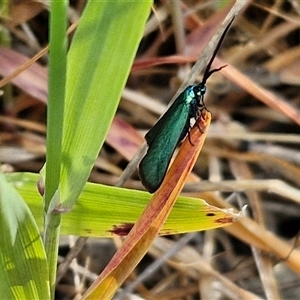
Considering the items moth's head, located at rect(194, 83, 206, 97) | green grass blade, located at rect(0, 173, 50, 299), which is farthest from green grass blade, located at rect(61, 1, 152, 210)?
moth's head, located at rect(194, 83, 206, 97)

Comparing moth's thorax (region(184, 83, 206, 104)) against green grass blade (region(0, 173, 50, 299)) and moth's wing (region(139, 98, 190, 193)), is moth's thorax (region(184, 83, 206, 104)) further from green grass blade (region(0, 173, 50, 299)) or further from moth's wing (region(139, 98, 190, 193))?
green grass blade (region(0, 173, 50, 299))

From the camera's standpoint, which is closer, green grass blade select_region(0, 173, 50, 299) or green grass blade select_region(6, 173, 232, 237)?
green grass blade select_region(0, 173, 50, 299)

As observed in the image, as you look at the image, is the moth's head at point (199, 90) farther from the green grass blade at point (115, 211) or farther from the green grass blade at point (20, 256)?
the green grass blade at point (20, 256)

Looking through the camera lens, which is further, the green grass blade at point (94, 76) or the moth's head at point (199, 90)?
the moth's head at point (199, 90)

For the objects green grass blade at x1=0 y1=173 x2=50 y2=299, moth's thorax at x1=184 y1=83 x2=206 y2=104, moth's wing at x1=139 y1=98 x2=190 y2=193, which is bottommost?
green grass blade at x1=0 y1=173 x2=50 y2=299

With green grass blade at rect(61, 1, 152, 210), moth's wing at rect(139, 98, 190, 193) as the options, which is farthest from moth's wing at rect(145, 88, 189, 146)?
green grass blade at rect(61, 1, 152, 210)

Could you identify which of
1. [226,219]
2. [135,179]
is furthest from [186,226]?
[135,179]

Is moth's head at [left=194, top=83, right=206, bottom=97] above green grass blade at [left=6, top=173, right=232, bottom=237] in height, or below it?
above

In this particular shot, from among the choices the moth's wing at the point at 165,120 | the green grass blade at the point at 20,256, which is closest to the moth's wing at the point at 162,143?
the moth's wing at the point at 165,120

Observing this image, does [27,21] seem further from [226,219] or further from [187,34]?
[226,219]
